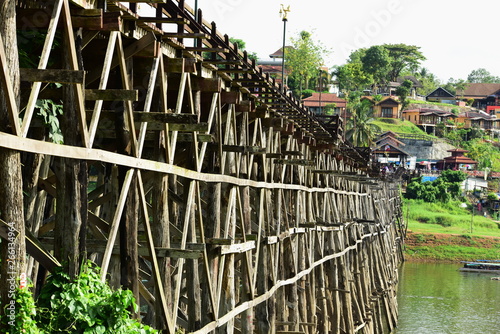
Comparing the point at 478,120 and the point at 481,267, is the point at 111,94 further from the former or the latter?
the point at 478,120

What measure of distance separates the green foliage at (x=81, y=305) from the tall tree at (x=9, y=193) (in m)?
0.61

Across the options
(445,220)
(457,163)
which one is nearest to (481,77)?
(457,163)

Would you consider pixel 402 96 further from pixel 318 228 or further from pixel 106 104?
pixel 106 104

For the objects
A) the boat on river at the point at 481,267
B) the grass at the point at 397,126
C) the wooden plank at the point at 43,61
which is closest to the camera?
the wooden plank at the point at 43,61

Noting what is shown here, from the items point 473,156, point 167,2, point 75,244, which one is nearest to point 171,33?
point 167,2

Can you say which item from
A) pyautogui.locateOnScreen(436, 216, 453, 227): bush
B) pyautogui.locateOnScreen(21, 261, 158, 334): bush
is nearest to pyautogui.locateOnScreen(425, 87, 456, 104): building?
pyautogui.locateOnScreen(436, 216, 453, 227): bush

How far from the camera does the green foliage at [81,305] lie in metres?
5.43

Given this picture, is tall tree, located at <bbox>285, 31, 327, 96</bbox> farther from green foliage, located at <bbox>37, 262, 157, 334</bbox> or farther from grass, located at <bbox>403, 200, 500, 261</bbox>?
green foliage, located at <bbox>37, 262, 157, 334</bbox>

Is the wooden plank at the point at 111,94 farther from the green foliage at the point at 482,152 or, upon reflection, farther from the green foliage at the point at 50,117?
the green foliage at the point at 482,152

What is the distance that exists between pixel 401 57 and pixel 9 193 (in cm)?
11047

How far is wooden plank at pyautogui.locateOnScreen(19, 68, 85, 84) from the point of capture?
5.02m

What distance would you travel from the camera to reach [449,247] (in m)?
52.2

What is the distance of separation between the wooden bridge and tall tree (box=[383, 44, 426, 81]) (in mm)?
94394

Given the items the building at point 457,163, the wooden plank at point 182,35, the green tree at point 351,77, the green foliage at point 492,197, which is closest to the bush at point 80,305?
the wooden plank at point 182,35
